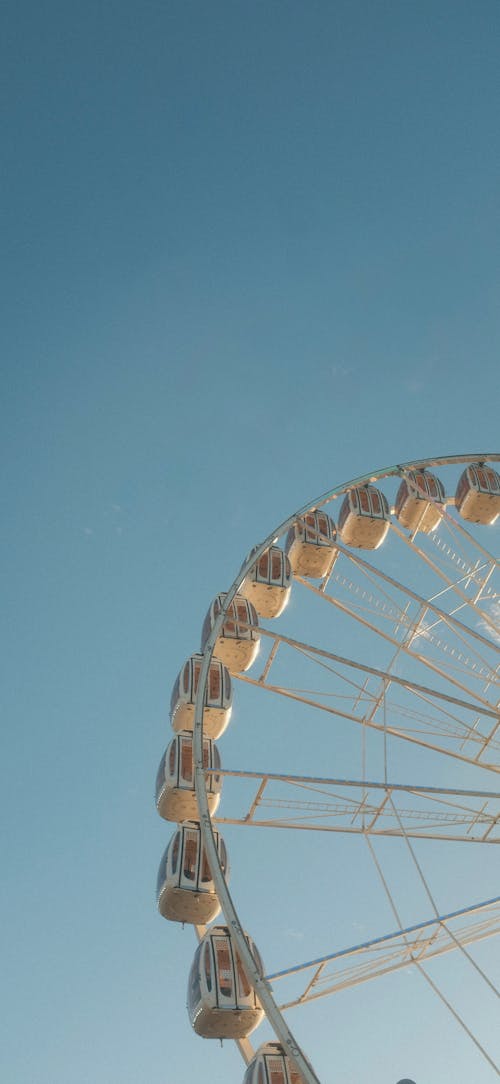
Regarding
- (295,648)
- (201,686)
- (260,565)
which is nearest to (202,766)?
(201,686)

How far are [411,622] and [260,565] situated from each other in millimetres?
3367

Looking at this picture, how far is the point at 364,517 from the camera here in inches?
787

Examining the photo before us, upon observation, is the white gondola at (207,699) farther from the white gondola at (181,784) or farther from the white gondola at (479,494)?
the white gondola at (479,494)

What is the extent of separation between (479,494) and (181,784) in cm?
1072

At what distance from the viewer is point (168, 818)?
45.3 feet

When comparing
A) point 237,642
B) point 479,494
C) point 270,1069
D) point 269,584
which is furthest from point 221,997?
point 479,494

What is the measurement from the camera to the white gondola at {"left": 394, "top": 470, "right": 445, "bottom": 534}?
2027 cm

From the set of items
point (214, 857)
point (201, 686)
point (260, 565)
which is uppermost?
point (260, 565)

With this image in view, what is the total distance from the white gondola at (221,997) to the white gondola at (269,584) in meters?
7.90

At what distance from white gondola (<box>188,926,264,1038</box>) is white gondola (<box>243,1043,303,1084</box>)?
772 millimetres

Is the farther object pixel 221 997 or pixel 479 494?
pixel 479 494

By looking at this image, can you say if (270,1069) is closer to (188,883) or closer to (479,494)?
(188,883)

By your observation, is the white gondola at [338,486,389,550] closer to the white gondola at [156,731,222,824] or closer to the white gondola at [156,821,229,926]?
the white gondola at [156,731,222,824]

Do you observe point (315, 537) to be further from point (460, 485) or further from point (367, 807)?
point (367, 807)
